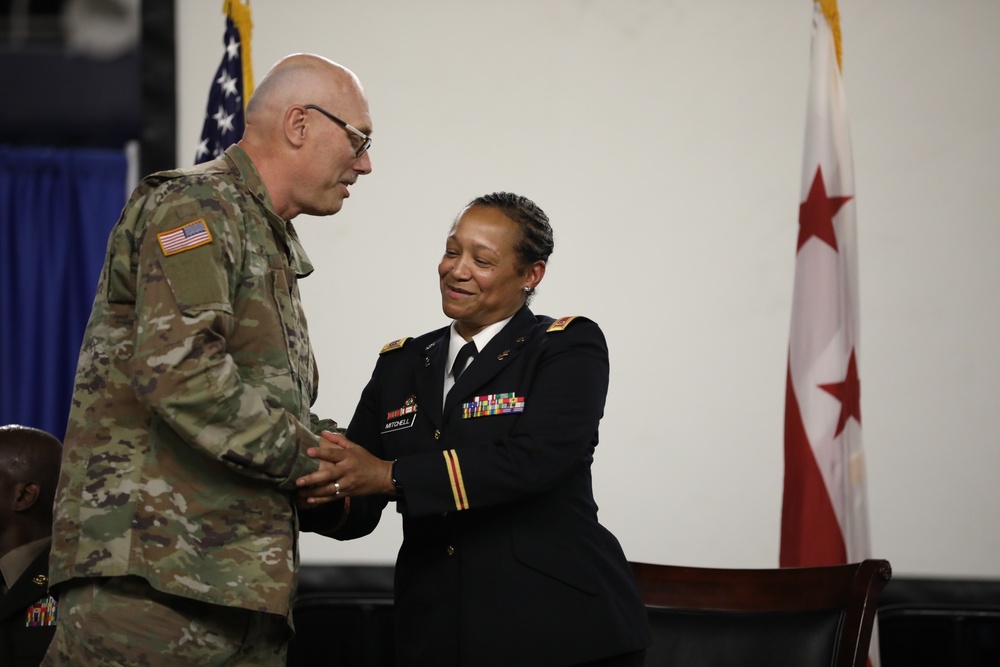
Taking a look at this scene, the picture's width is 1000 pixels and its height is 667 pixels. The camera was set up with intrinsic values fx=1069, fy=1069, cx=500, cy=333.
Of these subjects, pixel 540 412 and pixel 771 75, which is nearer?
pixel 540 412

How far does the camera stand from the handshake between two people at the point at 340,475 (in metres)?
1.75

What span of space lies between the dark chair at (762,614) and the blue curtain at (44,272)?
3437mm

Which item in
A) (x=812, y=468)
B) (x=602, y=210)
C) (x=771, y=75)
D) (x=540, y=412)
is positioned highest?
(x=771, y=75)

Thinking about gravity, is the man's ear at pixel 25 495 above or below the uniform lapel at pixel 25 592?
above

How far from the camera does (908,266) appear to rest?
336 cm

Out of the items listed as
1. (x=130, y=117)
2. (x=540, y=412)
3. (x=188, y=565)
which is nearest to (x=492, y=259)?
(x=540, y=412)

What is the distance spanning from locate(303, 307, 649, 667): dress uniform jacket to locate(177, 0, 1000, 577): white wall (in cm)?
137

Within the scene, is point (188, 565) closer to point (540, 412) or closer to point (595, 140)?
point (540, 412)

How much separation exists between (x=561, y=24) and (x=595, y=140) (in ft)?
1.28

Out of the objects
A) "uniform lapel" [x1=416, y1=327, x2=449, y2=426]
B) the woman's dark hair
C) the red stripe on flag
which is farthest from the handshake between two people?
the red stripe on flag

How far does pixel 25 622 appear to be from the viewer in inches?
81.3

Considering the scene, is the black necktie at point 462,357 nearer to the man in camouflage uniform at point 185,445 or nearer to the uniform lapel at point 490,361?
the uniform lapel at point 490,361

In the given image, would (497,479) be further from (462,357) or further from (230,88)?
(230,88)

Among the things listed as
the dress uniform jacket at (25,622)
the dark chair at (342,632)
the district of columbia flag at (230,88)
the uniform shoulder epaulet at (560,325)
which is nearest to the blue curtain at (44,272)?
the district of columbia flag at (230,88)
